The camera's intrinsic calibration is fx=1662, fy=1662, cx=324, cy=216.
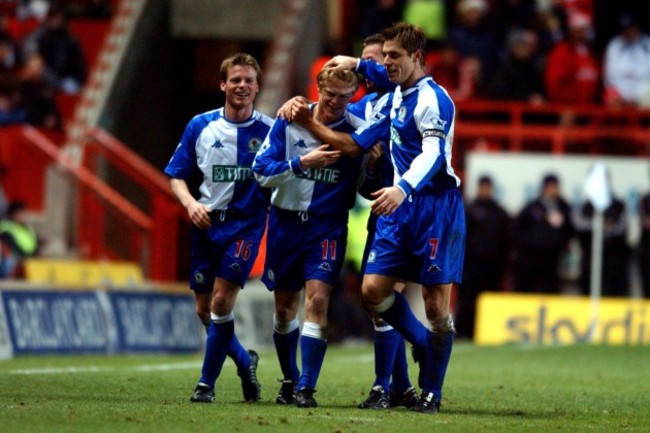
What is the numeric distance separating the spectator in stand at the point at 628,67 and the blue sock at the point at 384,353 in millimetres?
14321

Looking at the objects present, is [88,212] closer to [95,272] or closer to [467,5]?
[95,272]

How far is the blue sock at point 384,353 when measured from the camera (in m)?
10.9

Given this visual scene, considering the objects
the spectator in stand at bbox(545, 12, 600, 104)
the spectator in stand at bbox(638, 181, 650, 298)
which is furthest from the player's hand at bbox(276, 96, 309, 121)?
the spectator in stand at bbox(545, 12, 600, 104)

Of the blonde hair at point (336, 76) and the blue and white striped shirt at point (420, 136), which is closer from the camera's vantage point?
the blue and white striped shirt at point (420, 136)

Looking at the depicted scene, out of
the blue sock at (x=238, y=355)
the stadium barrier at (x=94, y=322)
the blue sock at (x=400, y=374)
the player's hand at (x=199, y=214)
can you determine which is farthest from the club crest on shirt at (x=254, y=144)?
the stadium barrier at (x=94, y=322)

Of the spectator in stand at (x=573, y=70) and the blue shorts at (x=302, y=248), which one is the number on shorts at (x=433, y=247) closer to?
the blue shorts at (x=302, y=248)

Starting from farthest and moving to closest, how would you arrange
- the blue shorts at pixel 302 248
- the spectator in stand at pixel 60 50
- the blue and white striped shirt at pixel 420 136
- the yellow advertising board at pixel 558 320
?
the spectator in stand at pixel 60 50, the yellow advertising board at pixel 558 320, the blue shorts at pixel 302 248, the blue and white striped shirt at pixel 420 136

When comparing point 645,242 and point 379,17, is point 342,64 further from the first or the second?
point 379,17

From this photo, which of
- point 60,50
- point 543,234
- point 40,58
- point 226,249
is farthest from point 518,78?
point 226,249

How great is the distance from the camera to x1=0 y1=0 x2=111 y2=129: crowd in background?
23047 mm

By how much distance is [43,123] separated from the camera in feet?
76.8

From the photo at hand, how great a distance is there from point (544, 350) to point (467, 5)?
6737mm

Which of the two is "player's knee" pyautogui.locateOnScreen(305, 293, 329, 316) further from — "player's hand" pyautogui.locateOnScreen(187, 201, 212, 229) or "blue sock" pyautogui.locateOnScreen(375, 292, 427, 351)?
"player's hand" pyautogui.locateOnScreen(187, 201, 212, 229)

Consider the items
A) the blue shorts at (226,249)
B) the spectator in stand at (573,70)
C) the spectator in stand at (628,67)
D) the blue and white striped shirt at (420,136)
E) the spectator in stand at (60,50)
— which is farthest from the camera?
the spectator in stand at (628,67)
